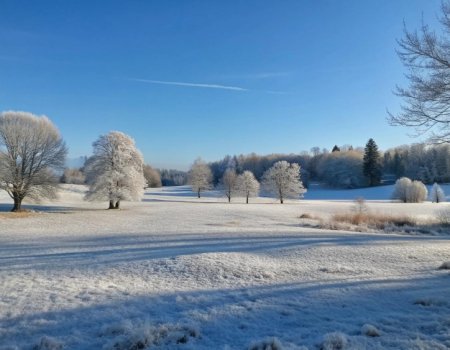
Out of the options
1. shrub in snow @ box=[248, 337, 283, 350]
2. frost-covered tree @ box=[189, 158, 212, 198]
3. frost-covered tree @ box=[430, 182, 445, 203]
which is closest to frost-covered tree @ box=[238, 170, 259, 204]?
frost-covered tree @ box=[189, 158, 212, 198]

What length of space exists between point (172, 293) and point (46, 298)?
2919 mm

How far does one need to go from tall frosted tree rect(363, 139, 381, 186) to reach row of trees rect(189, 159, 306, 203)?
32070 millimetres

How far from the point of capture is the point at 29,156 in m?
34.5

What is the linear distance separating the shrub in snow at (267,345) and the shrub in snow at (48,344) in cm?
305

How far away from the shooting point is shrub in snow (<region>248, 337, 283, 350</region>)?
5267 mm

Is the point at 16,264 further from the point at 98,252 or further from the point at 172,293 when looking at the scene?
the point at 172,293

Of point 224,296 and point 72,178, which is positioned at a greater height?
point 72,178

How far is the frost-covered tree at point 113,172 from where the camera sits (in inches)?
1556

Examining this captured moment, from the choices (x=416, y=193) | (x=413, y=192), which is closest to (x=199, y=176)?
(x=413, y=192)

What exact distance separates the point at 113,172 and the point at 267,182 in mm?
35841

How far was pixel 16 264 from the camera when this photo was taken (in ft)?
39.4

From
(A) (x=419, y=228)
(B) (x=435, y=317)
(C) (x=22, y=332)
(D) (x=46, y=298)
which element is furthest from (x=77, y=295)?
(A) (x=419, y=228)

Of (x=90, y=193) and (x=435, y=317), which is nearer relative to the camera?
(x=435, y=317)

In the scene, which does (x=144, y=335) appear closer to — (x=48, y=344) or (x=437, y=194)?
(x=48, y=344)
